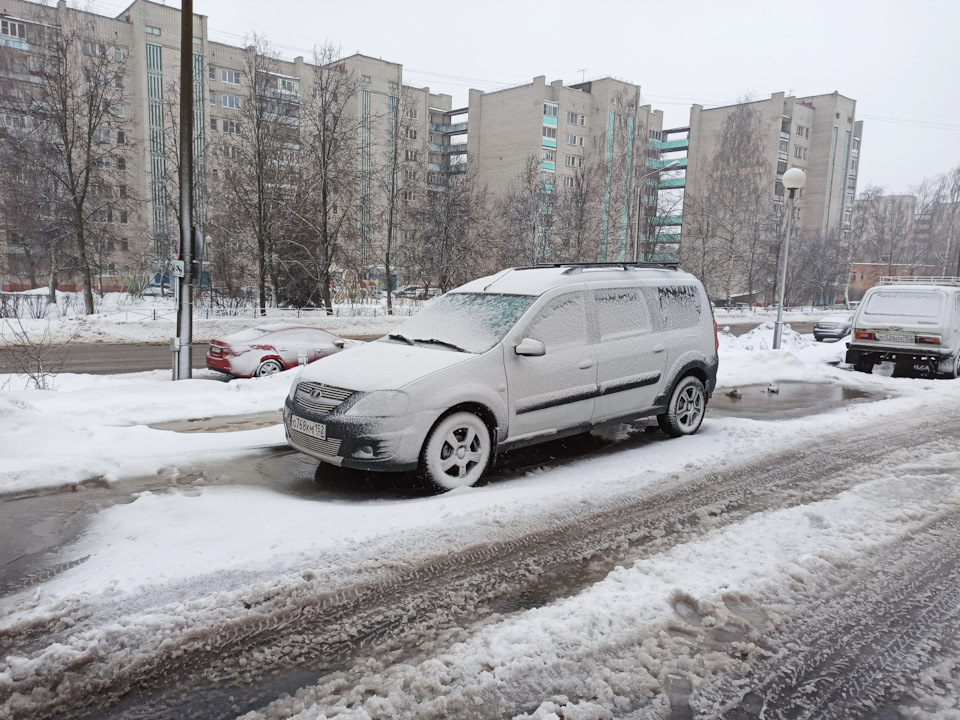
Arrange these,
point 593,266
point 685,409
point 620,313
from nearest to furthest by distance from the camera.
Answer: point 620,313 < point 593,266 < point 685,409

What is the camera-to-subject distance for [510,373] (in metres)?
5.48

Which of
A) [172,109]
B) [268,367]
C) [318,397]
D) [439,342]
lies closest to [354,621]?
[318,397]

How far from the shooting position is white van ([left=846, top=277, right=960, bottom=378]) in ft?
38.9

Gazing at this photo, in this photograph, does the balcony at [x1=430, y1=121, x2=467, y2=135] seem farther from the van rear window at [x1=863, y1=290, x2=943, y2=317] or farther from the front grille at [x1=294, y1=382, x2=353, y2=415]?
the front grille at [x1=294, y1=382, x2=353, y2=415]

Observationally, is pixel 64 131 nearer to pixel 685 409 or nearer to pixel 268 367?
pixel 268 367

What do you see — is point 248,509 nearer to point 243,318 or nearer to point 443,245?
point 243,318

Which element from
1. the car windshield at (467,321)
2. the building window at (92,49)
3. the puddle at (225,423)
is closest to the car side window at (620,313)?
the car windshield at (467,321)

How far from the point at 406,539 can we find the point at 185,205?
8634 millimetres

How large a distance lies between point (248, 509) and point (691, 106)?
274ft

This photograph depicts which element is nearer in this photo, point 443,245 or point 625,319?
point 625,319

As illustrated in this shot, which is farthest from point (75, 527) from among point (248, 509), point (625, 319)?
point (625, 319)

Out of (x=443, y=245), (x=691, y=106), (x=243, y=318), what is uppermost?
(x=691, y=106)

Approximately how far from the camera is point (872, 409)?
29.6 ft

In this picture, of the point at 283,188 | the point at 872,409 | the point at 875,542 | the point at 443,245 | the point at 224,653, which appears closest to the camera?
the point at 224,653
